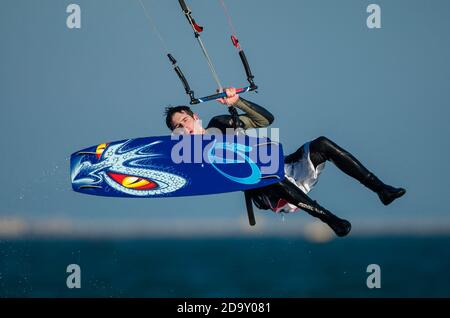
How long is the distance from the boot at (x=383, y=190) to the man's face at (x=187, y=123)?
1648 millimetres

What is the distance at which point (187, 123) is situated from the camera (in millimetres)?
9125

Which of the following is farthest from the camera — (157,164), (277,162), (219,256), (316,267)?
(219,256)

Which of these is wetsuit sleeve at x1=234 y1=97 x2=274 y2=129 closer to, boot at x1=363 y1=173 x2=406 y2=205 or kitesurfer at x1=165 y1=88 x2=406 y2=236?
kitesurfer at x1=165 y1=88 x2=406 y2=236

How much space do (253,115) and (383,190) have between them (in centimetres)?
136

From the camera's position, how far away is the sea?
3600cm

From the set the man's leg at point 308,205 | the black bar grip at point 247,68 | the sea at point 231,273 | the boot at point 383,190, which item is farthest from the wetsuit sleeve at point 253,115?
the sea at point 231,273

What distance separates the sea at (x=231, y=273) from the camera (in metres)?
36.0

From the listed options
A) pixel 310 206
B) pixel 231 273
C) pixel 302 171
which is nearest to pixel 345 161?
pixel 302 171

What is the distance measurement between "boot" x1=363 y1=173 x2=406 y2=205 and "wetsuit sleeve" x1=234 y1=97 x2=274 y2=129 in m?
1.07

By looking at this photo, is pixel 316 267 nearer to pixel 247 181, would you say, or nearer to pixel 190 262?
pixel 190 262

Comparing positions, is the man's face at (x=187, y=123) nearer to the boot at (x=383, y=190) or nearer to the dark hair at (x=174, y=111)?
the dark hair at (x=174, y=111)
